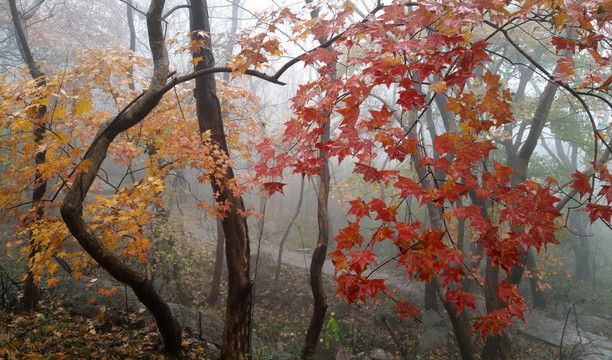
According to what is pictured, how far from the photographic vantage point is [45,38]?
13.1m

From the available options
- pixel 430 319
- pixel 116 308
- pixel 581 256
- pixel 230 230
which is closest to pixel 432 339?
pixel 430 319

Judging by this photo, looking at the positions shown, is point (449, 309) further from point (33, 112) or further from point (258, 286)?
point (33, 112)

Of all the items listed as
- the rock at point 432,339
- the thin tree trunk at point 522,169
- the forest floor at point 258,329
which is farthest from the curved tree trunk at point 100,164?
the rock at point 432,339

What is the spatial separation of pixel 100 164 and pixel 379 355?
20.5ft

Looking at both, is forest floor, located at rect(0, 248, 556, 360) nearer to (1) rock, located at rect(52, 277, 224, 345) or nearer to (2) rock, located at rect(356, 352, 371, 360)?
(1) rock, located at rect(52, 277, 224, 345)

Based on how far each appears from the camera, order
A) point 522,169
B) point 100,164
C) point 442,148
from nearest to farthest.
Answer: point 442,148
point 100,164
point 522,169

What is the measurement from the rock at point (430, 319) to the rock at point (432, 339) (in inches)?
13.1

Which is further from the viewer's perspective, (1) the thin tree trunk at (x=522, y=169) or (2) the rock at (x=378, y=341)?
(2) the rock at (x=378, y=341)

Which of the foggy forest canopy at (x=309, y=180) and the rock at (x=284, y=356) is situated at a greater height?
the foggy forest canopy at (x=309, y=180)

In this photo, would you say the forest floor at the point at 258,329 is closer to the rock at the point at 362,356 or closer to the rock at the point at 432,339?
the rock at the point at 432,339

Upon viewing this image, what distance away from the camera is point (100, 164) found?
3.22 metres

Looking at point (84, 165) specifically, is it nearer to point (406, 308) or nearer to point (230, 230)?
point (230, 230)

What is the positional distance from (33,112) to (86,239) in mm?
1639

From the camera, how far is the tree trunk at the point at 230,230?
178 inches
